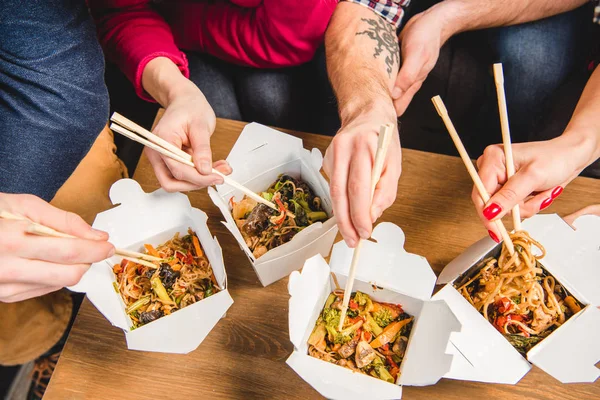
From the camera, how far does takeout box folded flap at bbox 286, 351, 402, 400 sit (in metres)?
0.94

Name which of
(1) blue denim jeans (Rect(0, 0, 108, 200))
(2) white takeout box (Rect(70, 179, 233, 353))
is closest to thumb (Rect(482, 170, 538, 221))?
(2) white takeout box (Rect(70, 179, 233, 353))

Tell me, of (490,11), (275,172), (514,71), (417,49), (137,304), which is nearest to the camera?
(137,304)

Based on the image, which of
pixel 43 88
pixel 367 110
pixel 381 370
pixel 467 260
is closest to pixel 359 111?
pixel 367 110

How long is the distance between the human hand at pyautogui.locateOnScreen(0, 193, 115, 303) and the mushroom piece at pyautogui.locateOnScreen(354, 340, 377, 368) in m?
0.66

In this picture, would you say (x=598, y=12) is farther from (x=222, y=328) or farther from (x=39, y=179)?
(x=39, y=179)

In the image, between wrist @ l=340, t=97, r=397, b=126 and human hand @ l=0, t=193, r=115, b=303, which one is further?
wrist @ l=340, t=97, r=397, b=126

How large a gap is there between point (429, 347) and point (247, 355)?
0.50 metres

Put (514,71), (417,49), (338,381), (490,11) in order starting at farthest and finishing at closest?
(514,71) < (490,11) < (417,49) < (338,381)

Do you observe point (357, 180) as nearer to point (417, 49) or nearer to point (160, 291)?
point (160, 291)

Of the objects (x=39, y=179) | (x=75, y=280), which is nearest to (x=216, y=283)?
(x=75, y=280)

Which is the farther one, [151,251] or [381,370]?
[151,251]

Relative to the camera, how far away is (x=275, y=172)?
140cm

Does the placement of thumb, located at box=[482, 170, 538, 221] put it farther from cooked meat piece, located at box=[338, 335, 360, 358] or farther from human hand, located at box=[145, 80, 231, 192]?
human hand, located at box=[145, 80, 231, 192]

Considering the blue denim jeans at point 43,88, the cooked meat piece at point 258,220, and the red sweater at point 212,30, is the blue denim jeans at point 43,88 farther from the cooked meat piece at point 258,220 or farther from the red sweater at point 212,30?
the cooked meat piece at point 258,220
